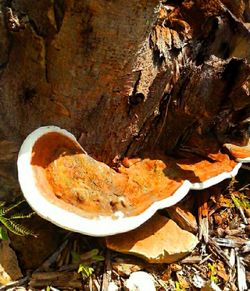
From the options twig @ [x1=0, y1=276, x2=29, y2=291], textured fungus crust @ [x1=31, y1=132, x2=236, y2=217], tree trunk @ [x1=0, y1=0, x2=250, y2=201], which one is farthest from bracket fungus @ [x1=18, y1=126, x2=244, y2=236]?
twig @ [x1=0, y1=276, x2=29, y2=291]

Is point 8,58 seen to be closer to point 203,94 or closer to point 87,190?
point 87,190

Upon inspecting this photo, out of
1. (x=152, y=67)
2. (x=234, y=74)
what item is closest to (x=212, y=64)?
(x=234, y=74)

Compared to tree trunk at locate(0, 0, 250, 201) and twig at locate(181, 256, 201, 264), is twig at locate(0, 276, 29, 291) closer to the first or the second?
tree trunk at locate(0, 0, 250, 201)

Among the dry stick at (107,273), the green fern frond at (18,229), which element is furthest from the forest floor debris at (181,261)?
the green fern frond at (18,229)

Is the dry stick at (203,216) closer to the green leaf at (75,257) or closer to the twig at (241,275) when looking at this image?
the twig at (241,275)

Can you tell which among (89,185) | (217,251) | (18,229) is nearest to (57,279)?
(18,229)
